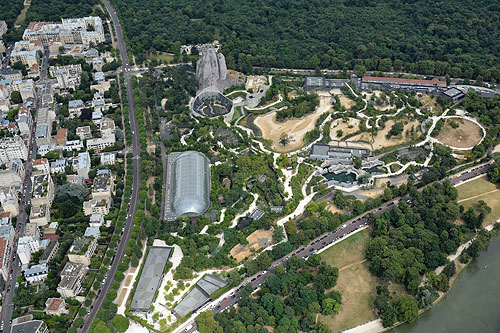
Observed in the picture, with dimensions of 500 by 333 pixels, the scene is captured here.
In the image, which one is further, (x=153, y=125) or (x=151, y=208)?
(x=153, y=125)

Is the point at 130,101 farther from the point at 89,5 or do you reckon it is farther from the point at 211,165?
the point at 89,5

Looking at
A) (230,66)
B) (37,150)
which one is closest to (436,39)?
→ (230,66)

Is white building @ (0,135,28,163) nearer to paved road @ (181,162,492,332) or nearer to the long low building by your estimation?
paved road @ (181,162,492,332)

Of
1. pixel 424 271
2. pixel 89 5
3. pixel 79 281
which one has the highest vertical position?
pixel 89 5

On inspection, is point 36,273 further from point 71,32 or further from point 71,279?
point 71,32

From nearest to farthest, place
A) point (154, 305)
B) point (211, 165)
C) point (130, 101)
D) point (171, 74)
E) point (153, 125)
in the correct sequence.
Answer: point (154, 305)
point (211, 165)
point (153, 125)
point (130, 101)
point (171, 74)

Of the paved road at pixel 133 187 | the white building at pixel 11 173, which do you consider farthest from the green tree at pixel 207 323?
the white building at pixel 11 173

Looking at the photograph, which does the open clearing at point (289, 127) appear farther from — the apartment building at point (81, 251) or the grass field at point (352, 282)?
the apartment building at point (81, 251)
